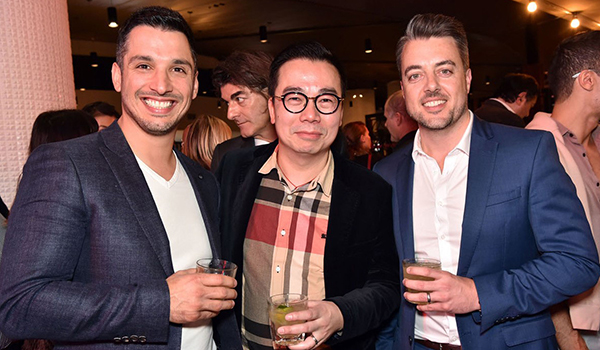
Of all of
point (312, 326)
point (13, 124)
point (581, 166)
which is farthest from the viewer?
point (13, 124)

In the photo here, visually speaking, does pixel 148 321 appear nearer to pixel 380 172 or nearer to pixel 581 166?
pixel 380 172

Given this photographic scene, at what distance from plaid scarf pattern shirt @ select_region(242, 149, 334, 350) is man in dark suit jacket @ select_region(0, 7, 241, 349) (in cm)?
15

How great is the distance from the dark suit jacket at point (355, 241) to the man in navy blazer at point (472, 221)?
0.10 m

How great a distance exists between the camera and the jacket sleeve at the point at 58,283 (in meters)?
1.29

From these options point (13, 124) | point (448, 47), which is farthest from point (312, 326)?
point (13, 124)

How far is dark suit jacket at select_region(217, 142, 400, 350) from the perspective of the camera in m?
1.80

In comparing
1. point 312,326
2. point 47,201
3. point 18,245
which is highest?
point 47,201

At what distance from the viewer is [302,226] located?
6.26 ft

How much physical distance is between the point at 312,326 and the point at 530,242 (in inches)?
37.6

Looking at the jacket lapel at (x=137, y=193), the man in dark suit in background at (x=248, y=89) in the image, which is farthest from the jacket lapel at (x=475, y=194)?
the man in dark suit in background at (x=248, y=89)

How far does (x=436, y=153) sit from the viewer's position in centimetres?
202

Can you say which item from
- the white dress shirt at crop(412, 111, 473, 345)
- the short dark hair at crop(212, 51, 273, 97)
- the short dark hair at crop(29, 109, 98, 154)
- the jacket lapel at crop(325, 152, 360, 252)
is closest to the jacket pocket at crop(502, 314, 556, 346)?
Answer: the white dress shirt at crop(412, 111, 473, 345)

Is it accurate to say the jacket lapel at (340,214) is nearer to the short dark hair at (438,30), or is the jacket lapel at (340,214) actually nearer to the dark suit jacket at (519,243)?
the dark suit jacket at (519,243)

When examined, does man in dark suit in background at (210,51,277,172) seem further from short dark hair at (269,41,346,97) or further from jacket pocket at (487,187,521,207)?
jacket pocket at (487,187,521,207)
